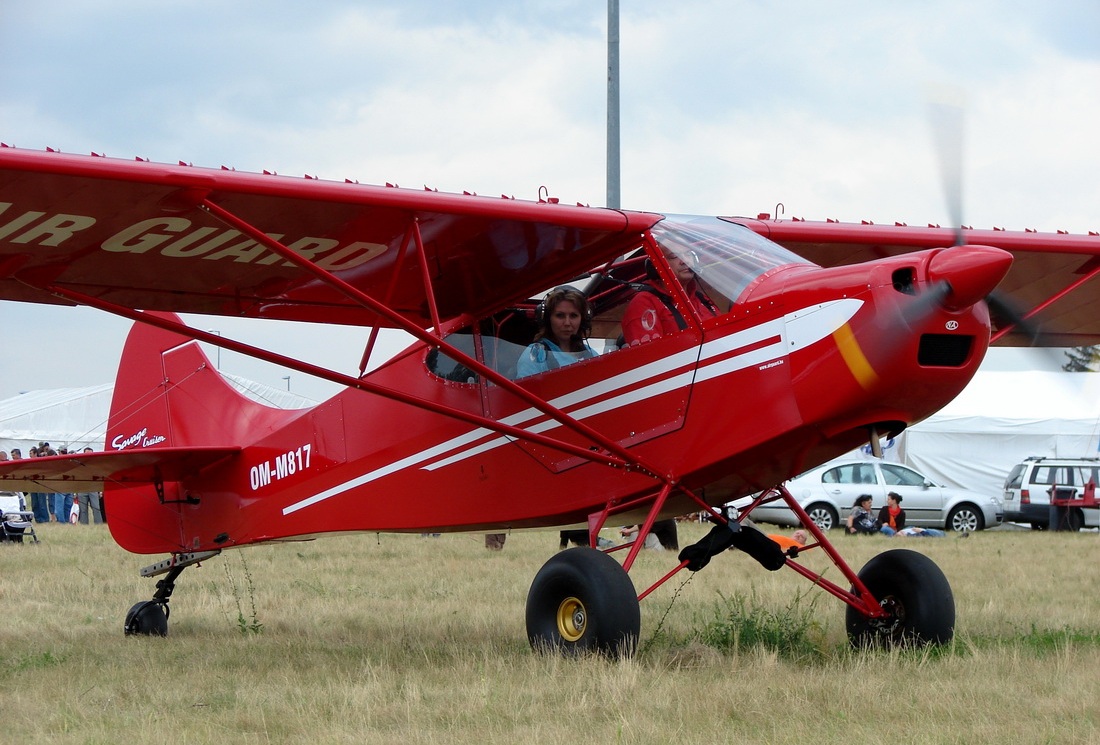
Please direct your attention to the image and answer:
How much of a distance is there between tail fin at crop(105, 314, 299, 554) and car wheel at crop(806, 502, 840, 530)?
49.9 feet

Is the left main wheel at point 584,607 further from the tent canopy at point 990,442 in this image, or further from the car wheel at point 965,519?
the tent canopy at point 990,442

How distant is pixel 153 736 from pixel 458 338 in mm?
3607

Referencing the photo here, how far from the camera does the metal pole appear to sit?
13.5 metres

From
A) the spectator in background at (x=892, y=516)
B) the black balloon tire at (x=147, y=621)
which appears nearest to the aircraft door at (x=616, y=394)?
the black balloon tire at (x=147, y=621)

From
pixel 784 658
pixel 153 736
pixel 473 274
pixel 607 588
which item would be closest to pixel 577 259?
pixel 473 274

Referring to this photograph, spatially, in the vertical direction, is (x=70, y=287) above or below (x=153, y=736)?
above

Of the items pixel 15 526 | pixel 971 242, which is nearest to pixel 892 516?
pixel 971 242

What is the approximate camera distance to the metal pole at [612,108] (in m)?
13.5

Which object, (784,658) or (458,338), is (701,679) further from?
(458,338)

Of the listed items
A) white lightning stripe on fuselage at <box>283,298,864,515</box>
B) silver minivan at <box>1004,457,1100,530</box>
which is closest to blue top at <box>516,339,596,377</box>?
white lightning stripe on fuselage at <box>283,298,864,515</box>

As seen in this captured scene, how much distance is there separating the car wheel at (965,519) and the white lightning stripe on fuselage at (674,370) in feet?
58.3

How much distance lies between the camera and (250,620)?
9703 mm

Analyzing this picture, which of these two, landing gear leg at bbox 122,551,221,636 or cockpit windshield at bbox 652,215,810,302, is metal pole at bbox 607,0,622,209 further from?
cockpit windshield at bbox 652,215,810,302

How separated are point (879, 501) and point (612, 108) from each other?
1224 cm
